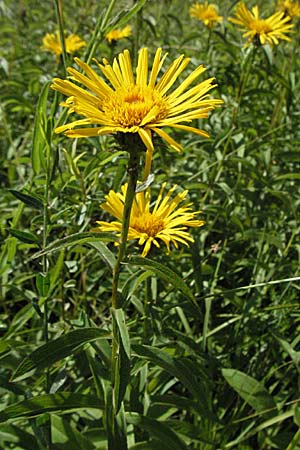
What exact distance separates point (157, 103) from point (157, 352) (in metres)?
0.46

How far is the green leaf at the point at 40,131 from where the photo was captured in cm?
112

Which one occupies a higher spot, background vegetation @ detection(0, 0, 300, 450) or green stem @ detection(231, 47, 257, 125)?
green stem @ detection(231, 47, 257, 125)

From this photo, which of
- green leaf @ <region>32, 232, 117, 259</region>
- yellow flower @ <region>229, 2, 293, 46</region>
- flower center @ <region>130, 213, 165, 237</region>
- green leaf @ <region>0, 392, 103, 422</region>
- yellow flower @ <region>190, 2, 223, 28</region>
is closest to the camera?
green leaf @ <region>32, 232, 117, 259</region>

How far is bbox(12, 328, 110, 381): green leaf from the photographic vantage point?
2.84 ft

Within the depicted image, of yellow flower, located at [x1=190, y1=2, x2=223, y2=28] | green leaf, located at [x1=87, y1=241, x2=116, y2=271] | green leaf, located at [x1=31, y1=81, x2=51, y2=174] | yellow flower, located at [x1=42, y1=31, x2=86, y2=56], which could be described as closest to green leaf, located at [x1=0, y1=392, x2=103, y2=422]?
green leaf, located at [x1=87, y1=241, x2=116, y2=271]

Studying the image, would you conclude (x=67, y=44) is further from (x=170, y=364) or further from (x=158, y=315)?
(x=170, y=364)

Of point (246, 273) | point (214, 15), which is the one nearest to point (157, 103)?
point (246, 273)

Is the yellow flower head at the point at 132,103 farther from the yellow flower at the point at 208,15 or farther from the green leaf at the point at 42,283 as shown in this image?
the yellow flower at the point at 208,15

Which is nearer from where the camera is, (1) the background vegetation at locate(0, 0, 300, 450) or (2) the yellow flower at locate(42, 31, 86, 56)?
→ (1) the background vegetation at locate(0, 0, 300, 450)

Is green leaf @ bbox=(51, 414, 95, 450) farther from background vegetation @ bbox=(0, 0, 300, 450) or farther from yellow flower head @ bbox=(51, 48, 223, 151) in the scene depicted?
yellow flower head @ bbox=(51, 48, 223, 151)

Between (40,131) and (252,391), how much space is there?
76 centimetres

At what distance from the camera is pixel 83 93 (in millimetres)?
948

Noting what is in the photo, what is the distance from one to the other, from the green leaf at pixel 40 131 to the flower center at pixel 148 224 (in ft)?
0.84

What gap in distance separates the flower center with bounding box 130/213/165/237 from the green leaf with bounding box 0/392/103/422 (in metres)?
0.39
